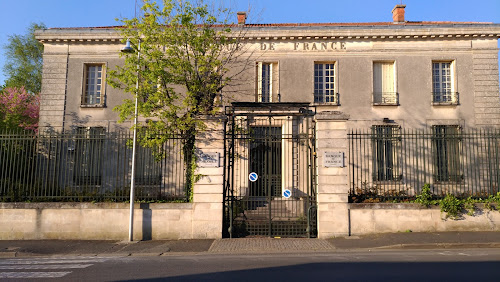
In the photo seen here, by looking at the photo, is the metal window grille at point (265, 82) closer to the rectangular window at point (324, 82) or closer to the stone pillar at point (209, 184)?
the rectangular window at point (324, 82)

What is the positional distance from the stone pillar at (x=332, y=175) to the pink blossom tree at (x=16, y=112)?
50.2 feet

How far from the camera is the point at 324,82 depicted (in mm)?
16906

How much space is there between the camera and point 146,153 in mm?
11570

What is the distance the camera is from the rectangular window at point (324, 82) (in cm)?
1680

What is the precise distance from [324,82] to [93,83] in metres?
11.2

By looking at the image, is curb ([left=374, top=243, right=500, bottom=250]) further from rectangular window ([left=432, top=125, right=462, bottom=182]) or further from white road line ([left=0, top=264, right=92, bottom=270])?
white road line ([left=0, top=264, right=92, bottom=270])

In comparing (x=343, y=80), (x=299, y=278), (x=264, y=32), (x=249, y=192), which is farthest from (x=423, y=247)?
(x=264, y=32)

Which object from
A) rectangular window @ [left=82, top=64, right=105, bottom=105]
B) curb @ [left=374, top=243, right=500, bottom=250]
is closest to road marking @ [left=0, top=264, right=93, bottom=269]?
curb @ [left=374, top=243, right=500, bottom=250]

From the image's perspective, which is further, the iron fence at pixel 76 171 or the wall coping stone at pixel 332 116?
the iron fence at pixel 76 171

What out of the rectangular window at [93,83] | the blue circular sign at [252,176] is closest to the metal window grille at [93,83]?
the rectangular window at [93,83]

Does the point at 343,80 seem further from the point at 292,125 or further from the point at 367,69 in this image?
the point at 292,125

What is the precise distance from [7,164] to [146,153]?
4.13 metres

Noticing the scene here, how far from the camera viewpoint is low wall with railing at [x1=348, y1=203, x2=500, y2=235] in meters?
10.3

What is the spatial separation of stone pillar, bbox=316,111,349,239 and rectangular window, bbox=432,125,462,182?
3.01m
